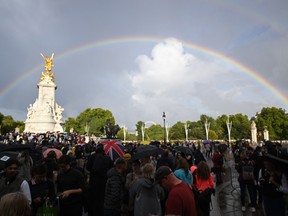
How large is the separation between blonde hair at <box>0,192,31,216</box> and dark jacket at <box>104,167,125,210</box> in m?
2.97

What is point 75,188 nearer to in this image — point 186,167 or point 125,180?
point 125,180

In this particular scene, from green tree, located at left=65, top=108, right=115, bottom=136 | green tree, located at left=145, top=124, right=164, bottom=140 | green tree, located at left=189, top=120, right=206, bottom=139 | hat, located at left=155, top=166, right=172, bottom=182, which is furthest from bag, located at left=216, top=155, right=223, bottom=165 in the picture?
green tree, located at left=145, top=124, right=164, bottom=140

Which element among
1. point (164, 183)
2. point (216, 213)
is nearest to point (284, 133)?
point (216, 213)

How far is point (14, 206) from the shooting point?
2.20m

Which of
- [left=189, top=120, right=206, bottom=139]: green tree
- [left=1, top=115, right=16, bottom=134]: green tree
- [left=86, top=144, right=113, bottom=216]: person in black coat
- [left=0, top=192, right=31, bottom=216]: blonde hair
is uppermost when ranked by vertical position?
[left=1, top=115, right=16, bottom=134]: green tree

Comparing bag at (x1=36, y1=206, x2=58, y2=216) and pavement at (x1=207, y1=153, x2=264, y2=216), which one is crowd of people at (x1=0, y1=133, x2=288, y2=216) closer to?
bag at (x1=36, y1=206, x2=58, y2=216)

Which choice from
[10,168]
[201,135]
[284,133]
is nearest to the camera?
[10,168]

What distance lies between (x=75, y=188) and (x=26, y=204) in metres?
2.79

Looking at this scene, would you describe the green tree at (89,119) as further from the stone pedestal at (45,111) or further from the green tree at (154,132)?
the stone pedestal at (45,111)

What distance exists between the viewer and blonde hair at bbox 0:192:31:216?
7.15ft

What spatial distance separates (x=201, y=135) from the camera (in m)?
100

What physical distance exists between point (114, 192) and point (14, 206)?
308cm

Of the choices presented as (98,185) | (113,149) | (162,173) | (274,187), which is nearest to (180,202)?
(162,173)

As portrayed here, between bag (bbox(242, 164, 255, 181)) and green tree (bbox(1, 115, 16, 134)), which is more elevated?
green tree (bbox(1, 115, 16, 134))
